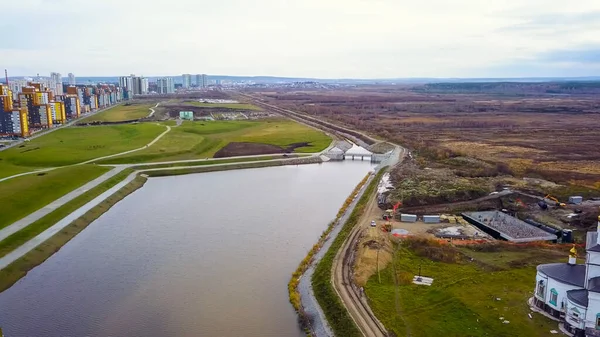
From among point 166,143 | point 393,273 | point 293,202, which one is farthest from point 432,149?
point 393,273

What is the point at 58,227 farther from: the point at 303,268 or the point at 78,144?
the point at 78,144

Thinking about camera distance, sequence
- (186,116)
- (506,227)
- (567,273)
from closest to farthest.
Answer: (567,273), (506,227), (186,116)

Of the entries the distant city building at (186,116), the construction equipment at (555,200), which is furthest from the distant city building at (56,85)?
the construction equipment at (555,200)

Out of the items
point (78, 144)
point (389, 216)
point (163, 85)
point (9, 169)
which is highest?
point (163, 85)

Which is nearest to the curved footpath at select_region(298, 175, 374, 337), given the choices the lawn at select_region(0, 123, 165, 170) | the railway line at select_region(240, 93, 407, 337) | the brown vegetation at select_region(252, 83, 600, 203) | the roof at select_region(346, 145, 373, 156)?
the railway line at select_region(240, 93, 407, 337)

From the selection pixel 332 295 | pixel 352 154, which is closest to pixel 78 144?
pixel 352 154

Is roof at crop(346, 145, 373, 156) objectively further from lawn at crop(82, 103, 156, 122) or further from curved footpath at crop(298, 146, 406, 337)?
lawn at crop(82, 103, 156, 122)

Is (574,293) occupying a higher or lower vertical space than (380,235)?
higher
